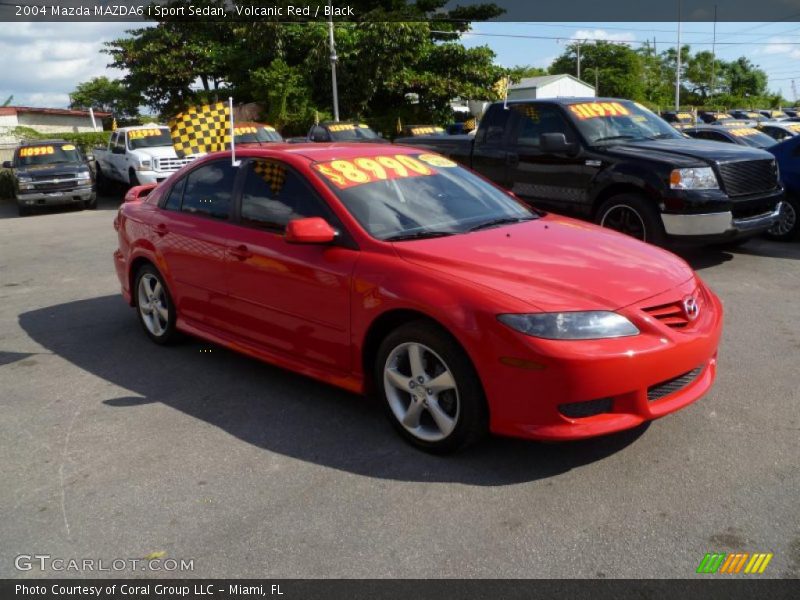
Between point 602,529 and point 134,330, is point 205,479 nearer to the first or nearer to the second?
point 602,529

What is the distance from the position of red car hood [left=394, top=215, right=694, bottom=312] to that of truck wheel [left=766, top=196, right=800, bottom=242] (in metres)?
6.38

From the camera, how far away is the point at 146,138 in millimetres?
18234

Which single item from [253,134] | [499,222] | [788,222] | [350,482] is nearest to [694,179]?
[788,222]

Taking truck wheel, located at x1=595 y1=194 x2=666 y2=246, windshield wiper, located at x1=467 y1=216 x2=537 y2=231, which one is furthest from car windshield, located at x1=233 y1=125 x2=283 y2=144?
windshield wiper, located at x1=467 y1=216 x2=537 y2=231

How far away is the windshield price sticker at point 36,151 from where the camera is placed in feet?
58.9

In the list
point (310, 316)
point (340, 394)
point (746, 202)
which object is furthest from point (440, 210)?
point (746, 202)

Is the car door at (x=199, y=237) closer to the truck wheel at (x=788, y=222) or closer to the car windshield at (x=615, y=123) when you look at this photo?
the car windshield at (x=615, y=123)

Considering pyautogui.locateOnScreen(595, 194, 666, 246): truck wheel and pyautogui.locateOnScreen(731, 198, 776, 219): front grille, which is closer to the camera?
pyautogui.locateOnScreen(595, 194, 666, 246): truck wheel

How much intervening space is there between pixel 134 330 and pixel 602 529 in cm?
468

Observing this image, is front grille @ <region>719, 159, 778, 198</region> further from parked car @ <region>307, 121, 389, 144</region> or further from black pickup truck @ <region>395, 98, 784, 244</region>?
parked car @ <region>307, 121, 389, 144</region>

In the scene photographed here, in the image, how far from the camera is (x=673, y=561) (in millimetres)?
2832

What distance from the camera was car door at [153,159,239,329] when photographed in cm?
493

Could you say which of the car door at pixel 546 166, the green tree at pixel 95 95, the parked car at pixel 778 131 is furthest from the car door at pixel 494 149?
the green tree at pixel 95 95

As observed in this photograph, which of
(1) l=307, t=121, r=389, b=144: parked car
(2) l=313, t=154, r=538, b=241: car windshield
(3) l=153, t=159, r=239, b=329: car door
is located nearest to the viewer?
(2) l=313, t=154, r=538, b=241: car windshield
